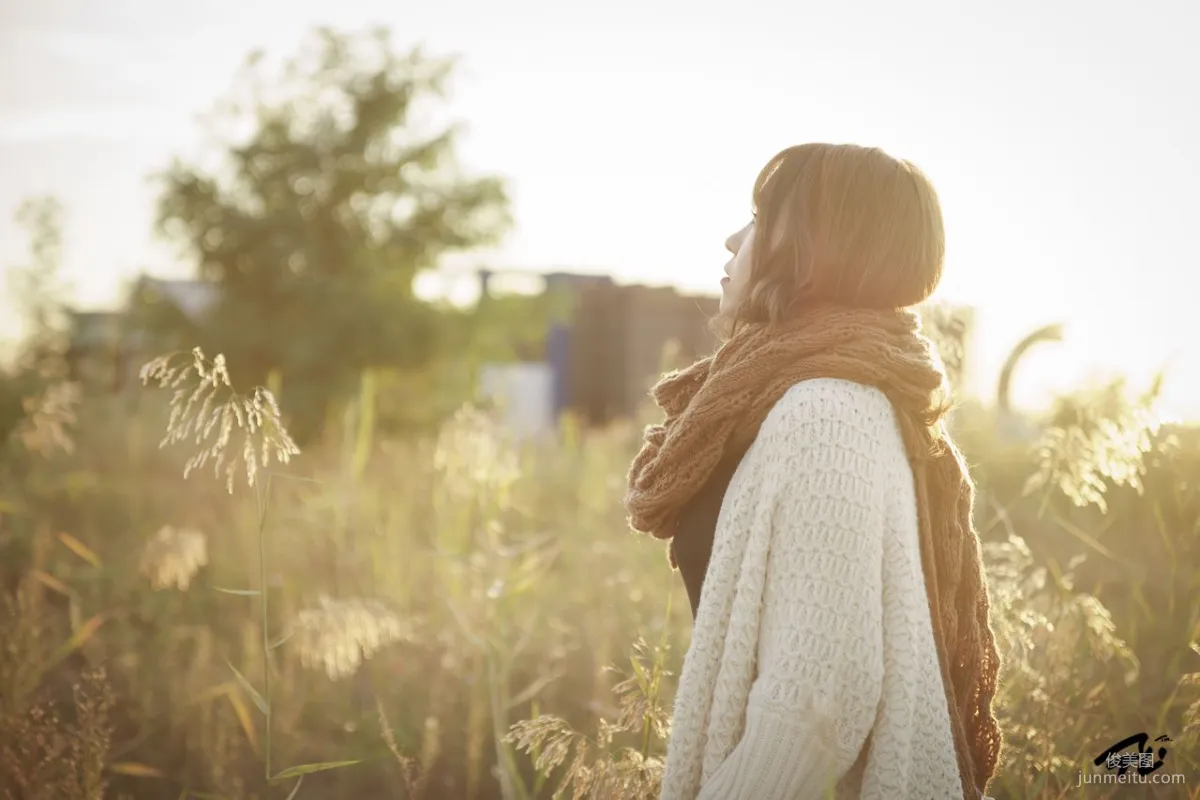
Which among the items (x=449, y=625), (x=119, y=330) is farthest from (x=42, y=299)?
(x=449, y=625)

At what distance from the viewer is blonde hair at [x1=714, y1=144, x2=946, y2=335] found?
4.97ft

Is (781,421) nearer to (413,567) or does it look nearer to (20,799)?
(20,799)

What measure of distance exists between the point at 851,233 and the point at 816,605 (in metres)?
0.60

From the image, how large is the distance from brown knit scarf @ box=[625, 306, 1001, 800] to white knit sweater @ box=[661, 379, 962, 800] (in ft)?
0.15

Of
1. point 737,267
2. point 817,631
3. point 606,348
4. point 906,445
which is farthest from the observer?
point 606,348

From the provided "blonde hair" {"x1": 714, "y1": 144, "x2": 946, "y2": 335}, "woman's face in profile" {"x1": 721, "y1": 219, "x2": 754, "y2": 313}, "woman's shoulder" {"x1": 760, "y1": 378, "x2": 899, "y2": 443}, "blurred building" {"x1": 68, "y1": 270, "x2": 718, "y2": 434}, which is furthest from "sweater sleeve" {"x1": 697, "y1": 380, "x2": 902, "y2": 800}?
"blurred building" {"x1": 68, "y1": 270, "x2": 718, "y2": 434}

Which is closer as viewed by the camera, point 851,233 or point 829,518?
point 829,518

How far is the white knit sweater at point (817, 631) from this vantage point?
52.9 inches

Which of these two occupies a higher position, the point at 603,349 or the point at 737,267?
the point at 737,267

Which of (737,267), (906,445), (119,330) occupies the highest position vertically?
(737,267)

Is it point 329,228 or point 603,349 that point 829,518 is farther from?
point 603,349

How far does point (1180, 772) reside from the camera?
7.11ft

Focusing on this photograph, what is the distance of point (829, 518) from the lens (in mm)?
1363

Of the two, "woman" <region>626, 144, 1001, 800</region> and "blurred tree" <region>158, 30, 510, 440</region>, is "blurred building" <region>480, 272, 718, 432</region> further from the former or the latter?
"woman" <region>626, 144, 1001, 800</region>
